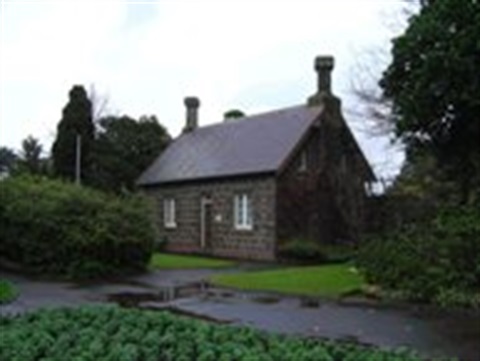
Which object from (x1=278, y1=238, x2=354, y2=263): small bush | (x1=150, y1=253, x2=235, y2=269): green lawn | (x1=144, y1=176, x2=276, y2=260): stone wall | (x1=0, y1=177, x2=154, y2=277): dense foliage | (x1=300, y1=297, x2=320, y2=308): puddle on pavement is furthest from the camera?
(x1=144, y1=176, x2=276, y2=260): stone wall

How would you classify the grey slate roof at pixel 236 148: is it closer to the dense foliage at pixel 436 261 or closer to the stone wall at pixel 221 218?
the stone wall at pixel 221 218

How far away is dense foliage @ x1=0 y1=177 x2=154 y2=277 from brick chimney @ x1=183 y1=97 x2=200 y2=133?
21305mm

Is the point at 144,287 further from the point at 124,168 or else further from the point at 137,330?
the point at 124,168

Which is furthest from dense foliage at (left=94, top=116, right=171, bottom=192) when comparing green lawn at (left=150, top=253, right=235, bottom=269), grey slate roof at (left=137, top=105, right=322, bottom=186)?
green lawn at (left=150, top=253, right=235, bottom=269)

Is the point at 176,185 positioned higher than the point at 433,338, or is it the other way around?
the point at 176,185

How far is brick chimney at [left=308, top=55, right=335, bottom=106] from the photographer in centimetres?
4691

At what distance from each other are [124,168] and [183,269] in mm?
25310

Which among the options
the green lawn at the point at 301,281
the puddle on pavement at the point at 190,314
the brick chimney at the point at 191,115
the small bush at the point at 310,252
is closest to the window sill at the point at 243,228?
the small bush at the point at 310,252

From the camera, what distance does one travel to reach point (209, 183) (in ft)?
161

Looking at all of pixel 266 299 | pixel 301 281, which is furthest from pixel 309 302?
pixel 301 281

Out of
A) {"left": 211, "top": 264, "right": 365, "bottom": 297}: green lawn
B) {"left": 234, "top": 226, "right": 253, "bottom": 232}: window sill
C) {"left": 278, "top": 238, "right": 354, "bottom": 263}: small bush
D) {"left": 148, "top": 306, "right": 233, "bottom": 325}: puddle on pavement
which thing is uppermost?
{"left": 234, "top": 226, "right": 253, "bottom": 232}: window sill

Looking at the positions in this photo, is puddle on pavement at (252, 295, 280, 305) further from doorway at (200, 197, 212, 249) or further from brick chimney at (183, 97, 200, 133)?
brick chimney at (183, 97, 200, 133)

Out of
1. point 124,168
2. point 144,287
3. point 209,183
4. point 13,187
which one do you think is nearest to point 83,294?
point 144,287

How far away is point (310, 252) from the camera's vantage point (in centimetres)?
4347
